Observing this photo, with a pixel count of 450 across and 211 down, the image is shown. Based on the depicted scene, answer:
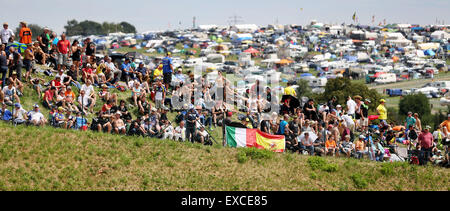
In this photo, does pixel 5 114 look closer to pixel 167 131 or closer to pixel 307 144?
pixel 167 131

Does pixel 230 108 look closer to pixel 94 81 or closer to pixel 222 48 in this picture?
pixel 94 81

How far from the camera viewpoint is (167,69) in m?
23.3

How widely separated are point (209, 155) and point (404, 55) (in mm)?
136911

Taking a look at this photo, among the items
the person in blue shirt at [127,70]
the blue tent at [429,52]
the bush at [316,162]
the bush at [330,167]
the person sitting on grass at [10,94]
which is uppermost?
the person in blue shirt at [127,70]

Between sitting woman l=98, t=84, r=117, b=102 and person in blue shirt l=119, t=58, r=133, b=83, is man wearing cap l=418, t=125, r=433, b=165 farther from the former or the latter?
person in blue shirt l=119, t=58, r=133, b=83

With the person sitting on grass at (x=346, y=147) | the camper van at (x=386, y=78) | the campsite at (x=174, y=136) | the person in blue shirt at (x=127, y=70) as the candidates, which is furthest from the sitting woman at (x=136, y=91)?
the camper van at (x=386, y=78)

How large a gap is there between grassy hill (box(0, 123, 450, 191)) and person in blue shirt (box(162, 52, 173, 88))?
20.5 feet

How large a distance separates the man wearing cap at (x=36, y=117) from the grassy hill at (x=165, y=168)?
678 mm

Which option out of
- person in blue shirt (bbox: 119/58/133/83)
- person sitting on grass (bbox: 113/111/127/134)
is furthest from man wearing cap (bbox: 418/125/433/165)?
person in blue shirt (bbox: 119/58/133/83)

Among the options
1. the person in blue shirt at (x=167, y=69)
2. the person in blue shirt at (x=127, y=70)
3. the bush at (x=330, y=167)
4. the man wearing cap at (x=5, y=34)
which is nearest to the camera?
the bush at (x=330, y=167)

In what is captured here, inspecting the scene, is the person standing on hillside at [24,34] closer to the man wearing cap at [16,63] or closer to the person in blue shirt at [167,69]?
the man wearing cap at [16,63]

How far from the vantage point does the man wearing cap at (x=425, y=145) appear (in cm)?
1816

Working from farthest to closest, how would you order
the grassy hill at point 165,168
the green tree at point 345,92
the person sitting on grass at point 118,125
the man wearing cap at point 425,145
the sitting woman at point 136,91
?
the green tree at point 345,92 → the sitting woman at point 136,91 → the man wearing cap at point 425,145 → the person sitting on grass at point 118,125 → the grassy hill at point 165,168

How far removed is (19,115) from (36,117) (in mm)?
603
